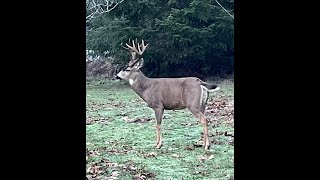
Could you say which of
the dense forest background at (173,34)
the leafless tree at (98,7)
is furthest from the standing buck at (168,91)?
the leafless tree at (98,7)

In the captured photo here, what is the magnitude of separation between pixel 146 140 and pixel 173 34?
113 centimetres

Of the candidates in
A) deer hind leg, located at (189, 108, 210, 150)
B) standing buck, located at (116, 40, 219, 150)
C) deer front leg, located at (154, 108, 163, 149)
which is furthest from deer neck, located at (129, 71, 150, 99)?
deer hind leg, located at (189, 108, 210, 150)

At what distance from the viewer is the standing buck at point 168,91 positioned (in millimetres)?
2555

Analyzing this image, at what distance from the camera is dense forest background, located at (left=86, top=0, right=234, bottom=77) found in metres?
3.57

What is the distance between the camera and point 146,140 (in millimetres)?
2828

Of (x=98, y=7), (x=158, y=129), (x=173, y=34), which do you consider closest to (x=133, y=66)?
(x=158, y=129)

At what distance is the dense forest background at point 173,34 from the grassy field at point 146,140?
10.7 inches

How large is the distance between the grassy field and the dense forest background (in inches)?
10.7

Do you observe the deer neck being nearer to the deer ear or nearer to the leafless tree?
the deer ear
